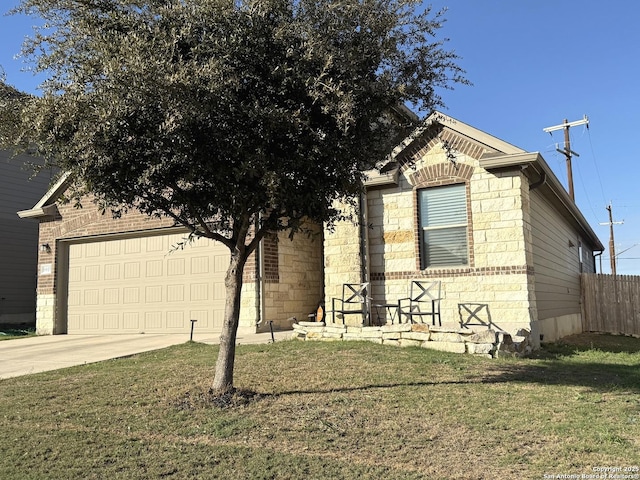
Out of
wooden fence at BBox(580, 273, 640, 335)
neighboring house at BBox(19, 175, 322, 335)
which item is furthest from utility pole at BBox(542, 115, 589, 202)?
neighboring house at BBox(19, 175, 322, 335)

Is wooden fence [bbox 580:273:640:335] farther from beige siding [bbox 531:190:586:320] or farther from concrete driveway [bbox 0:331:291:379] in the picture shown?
concrete driveway [bbox 0:331:291:379]

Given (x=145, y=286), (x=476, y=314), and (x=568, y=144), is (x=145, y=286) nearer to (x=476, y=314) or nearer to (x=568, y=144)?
(x=476, y=314)

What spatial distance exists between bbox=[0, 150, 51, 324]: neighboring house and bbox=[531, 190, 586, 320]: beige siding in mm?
16345

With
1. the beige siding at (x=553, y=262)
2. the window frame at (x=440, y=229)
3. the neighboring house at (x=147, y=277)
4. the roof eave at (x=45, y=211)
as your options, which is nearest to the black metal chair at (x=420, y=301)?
the window frame at (x=440, y=229)

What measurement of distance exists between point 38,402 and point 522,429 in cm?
538

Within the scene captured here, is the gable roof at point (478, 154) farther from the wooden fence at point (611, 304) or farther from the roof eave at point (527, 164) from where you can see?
the wooden fence at point (611, 304)

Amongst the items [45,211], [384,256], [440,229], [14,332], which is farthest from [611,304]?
[14,332]

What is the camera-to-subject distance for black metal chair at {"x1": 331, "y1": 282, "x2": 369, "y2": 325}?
36.5ft

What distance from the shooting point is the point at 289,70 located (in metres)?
5.52

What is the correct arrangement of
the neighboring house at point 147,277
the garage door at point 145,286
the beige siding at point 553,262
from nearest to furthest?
1. the beige siding at point 553,262
2. the neighboring house at point 147,277
3. the garage door at point 145,286

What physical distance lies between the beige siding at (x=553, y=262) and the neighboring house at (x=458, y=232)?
2.7 inches

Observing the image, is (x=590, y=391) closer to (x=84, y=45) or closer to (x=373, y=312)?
(x=373, y=312)

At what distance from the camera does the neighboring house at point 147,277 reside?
12531mm

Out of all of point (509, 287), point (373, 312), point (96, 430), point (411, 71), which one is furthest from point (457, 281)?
point (96, 430)
